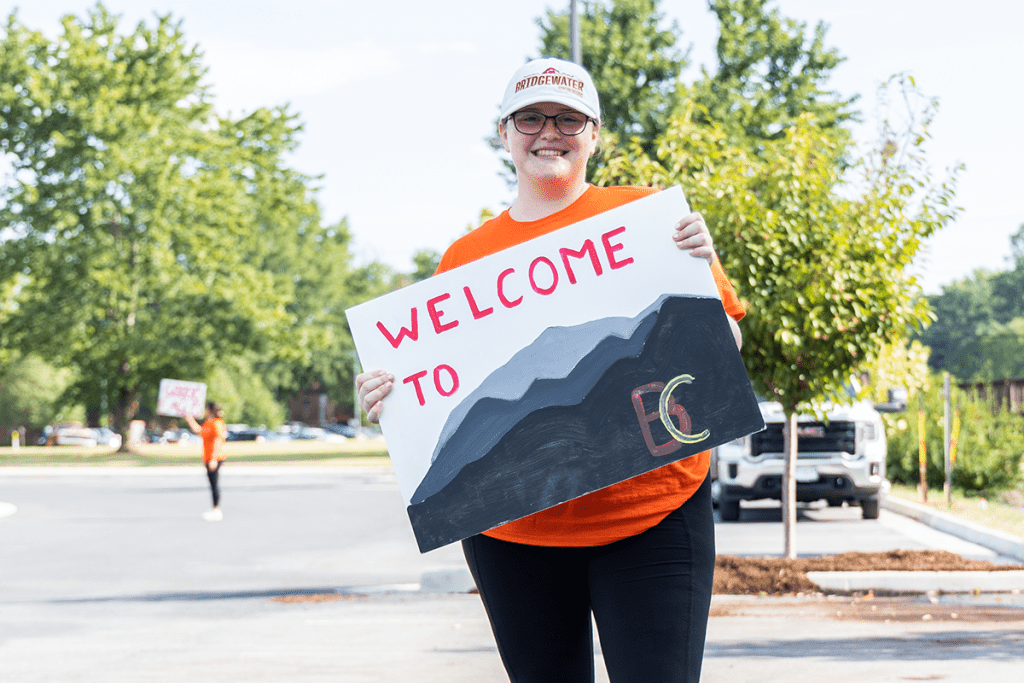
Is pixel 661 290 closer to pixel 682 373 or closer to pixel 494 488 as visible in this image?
pixel 682 373

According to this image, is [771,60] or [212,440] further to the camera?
[771,60]

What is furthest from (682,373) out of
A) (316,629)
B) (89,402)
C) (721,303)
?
(89,402)

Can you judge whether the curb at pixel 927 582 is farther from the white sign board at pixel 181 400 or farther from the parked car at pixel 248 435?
the parked car at pixel 248 435

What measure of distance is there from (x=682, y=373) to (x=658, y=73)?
101 feet

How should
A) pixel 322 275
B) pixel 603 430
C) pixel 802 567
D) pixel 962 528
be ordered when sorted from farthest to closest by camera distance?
pixel 322 275 < pixel 962 528 < pixel 802 567 < pixel 603 430

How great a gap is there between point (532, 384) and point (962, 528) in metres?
10.7

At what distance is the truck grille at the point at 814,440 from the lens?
13516 mm

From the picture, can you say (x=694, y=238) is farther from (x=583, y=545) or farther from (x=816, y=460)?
(x=816, y=460)

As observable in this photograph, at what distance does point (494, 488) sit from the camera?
2.47 metres

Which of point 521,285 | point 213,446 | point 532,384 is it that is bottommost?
point 213,446

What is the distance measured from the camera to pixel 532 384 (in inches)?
101

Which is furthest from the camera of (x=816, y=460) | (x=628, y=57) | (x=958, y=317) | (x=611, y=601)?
(x=958, y=317)

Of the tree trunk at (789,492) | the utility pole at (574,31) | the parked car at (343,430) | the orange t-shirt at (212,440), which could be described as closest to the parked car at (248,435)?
the parked car at (343,430)

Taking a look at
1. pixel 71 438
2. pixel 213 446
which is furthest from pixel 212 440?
pixel 71 438
